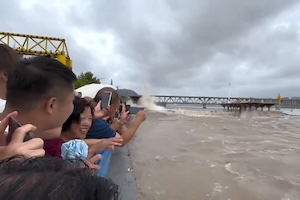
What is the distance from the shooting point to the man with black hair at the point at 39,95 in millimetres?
1464

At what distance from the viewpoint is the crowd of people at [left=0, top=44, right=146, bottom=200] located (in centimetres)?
69

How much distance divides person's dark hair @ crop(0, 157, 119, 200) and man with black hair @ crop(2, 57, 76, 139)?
2.48ft

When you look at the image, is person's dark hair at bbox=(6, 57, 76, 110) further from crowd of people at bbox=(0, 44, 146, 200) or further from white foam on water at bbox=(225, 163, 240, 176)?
white foam on water at bbox=(225, 163, 240, 176)

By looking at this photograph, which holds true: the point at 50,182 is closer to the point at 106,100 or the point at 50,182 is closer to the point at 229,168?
the point at 106,100

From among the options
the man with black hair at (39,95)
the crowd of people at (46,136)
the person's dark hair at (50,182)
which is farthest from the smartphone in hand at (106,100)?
the person's dark hair at (50,182)

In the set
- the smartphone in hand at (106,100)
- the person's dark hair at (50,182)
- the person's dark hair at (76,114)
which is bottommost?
the person's dark hair at (50,182)

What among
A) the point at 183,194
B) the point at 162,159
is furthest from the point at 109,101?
the point at 162,159

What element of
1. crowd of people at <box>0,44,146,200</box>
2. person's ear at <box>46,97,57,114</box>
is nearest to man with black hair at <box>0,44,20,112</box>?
crowd of people at <box>0,44,146,200</box>

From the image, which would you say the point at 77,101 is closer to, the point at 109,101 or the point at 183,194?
the point at 109,101

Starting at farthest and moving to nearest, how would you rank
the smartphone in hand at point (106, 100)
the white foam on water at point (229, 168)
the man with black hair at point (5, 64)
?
the white foam on water at point (229, 168) → the smartphone in hand at point (106, 100) → the man with black hair at point (5, 64)

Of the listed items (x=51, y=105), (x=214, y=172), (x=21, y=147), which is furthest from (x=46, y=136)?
(x=214, y=172)

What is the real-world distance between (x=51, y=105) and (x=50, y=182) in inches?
34.7

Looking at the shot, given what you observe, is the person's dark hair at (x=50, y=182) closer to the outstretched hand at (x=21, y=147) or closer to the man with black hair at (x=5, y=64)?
the outstretched hand at (x=21, y=147)

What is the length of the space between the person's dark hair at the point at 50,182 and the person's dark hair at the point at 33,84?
77 cm
